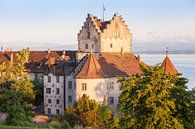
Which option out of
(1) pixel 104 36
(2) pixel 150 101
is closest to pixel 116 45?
(1) pixel 104 36

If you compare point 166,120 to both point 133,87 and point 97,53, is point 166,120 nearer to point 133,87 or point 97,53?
point 133,87

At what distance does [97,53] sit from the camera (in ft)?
211

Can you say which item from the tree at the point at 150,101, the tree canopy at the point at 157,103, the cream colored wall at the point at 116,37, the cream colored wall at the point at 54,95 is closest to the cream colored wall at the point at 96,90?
the cream colored wall at the point at 54,95

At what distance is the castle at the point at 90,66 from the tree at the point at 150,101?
22788 millimetres

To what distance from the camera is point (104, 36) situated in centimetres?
6456

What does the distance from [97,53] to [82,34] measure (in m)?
4.15

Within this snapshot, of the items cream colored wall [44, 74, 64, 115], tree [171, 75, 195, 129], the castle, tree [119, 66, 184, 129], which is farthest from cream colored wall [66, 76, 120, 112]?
tree [171, 75, 195, 129]

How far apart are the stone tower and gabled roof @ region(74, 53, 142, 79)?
179 inches

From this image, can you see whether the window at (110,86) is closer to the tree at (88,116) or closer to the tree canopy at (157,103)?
the tree at (88,116)

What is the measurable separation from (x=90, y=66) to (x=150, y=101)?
988 inches

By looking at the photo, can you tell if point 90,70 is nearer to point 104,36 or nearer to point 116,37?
point 104,36

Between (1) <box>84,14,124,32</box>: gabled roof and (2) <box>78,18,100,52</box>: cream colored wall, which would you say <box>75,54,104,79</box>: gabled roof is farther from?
(1) <box>84,14,124,32</box>: gabled roof

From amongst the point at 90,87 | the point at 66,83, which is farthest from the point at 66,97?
the point at 90,87

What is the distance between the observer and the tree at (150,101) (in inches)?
1094
